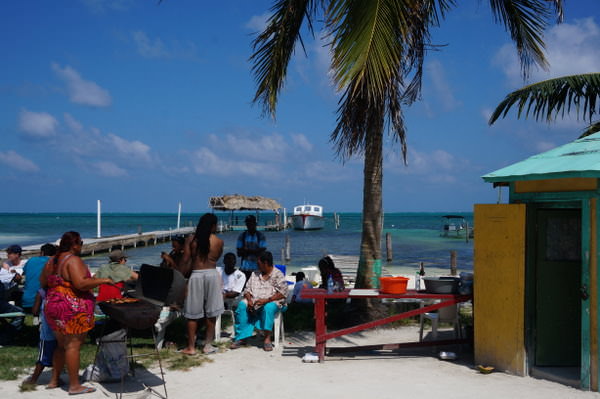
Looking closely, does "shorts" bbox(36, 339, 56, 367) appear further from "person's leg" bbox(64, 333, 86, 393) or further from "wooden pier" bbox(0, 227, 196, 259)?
"wooden pier" bbox(0, 227, 196, 259)

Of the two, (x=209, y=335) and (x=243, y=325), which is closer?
(x=209, y=335)

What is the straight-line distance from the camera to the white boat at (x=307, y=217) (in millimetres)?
59938

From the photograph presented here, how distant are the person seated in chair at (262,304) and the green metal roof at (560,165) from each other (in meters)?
3.02

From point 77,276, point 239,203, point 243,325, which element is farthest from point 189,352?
point 239,203

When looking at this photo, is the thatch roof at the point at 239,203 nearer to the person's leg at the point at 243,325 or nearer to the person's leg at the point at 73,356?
the person's leg at the point at 243,325

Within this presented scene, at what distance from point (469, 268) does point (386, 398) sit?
21.0 meters

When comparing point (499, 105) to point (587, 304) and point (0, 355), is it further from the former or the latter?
point (0, 355)

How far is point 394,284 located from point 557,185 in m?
2.12

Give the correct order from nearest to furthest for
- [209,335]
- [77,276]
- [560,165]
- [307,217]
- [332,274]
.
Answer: [77,276], [560,165], [209,335], [332,274], [307,217]

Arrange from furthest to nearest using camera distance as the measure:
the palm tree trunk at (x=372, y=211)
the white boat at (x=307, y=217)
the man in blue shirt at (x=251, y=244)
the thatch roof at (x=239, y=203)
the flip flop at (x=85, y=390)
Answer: the white boat at (x=307, y=217) < the thatch roof at (x=239, y=203) < the man in blue shirt at (x=251, y=244) < the palm tree trunk at (x=372, y=211) < the flip flop at (x=85, y=390)

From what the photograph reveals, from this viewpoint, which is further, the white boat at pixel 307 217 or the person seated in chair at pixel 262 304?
the white boat at pixel 307 217

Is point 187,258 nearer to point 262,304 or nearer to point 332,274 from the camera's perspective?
point 262,304

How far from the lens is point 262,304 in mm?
7238

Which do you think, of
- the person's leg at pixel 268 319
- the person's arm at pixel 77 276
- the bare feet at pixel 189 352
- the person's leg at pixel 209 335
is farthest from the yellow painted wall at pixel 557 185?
the person's arm at pixel 77 276
